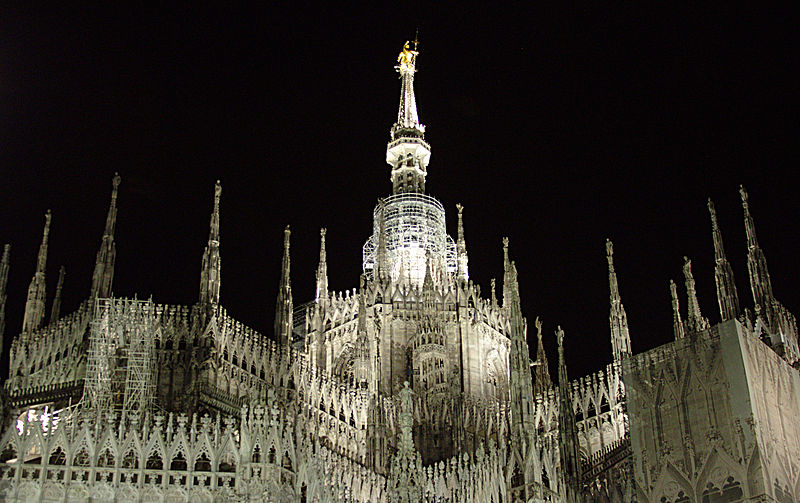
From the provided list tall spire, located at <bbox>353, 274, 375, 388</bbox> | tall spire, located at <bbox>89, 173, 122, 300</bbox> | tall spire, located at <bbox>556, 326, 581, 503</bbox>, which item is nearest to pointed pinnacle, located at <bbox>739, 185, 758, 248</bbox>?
tall spire, located at <bbox>556, 326, 581, 503</bbox>

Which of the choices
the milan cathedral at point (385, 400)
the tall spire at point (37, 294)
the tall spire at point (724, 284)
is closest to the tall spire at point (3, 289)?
the milan cathedral at point (385, 400)

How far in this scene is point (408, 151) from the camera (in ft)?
224

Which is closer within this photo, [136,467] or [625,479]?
[136,467]

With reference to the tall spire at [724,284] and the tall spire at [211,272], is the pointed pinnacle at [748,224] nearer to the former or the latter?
the tall spire at [724,284]

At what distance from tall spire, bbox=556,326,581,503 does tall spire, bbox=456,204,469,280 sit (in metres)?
14.0

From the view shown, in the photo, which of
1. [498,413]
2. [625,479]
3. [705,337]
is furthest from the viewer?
[498,413]

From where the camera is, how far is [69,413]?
121ft

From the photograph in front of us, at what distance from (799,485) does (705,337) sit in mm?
6056

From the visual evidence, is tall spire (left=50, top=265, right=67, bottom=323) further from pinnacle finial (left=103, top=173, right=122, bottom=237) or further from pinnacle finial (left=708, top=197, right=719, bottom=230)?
pinnacle finial (left=708, top=197, right=719, bottom=230)

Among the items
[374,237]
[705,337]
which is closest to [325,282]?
[374,237]

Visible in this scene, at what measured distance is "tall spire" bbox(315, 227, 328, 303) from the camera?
58.1 metres

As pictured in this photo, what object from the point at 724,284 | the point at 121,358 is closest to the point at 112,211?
the point at 121,358

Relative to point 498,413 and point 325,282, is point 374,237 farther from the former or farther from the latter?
point 498,413

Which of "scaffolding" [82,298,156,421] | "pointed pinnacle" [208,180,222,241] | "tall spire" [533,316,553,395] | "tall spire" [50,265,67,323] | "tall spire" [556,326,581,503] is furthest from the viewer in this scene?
"tall spire" [533,316,553,395]
